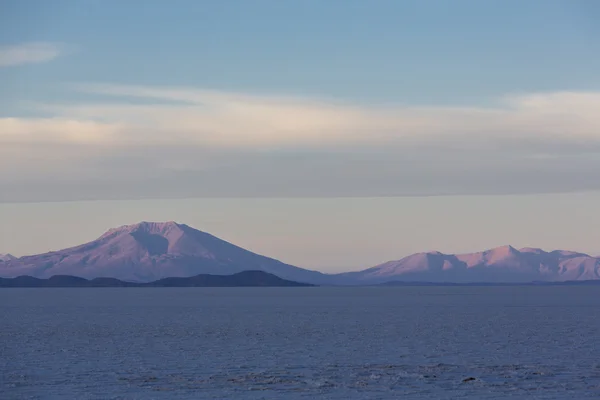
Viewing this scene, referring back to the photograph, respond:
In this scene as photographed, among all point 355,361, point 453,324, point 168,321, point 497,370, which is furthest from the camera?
point 168,321

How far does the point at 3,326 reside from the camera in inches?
4966

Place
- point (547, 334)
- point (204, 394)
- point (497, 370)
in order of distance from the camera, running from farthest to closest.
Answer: point (547, 334) < point (497, 370) < point (204, 394)

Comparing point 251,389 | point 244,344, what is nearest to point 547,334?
point 244,344

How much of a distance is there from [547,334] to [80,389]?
62.1 meters

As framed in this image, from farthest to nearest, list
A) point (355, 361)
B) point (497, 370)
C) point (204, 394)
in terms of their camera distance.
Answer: point (355, 361) < point (497, 370) < point (204, 394)

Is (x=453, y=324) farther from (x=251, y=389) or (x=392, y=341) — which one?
(x=251, y=389)

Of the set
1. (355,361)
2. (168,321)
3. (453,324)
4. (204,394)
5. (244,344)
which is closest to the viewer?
(204,394)

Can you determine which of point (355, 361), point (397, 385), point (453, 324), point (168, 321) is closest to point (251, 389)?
point (397, 385)

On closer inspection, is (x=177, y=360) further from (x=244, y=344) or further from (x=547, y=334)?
(x=547, y=334)

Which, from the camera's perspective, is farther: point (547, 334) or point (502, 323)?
point (502, 323)

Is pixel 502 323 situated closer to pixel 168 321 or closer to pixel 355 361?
pixel 168 321

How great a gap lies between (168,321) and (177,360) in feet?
225

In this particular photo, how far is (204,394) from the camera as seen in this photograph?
175 feet

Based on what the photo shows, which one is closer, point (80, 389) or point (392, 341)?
point (80, 389)
